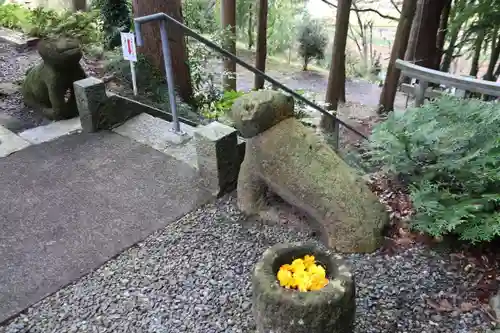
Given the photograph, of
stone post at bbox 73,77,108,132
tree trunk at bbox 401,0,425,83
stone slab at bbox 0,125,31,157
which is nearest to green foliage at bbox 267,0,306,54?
tree trunk at bbox 401,0,425,83

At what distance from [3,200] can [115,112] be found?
4.89 ft

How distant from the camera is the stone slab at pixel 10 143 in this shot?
4297 mm

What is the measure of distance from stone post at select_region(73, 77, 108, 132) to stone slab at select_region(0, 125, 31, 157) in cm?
62

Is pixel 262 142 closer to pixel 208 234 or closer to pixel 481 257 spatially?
pixel 208 234

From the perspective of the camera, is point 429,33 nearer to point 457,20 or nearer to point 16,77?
point 457,20

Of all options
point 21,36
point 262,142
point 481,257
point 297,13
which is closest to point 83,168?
point 262,142

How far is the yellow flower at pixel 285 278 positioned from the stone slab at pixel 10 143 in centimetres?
333

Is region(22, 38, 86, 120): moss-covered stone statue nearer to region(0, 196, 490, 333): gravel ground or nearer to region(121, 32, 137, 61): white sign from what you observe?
region(121, 32, 137, 61): white sign

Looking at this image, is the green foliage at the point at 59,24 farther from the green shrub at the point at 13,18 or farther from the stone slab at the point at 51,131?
the stone slab at the point at 51,131

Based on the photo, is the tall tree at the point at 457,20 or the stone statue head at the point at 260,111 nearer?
the stone statue head at the point at 260,111

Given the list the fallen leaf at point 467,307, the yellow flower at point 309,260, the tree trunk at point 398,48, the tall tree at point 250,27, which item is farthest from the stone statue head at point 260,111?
the tall tree at point 250,27

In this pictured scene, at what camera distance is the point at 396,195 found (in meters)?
3.35

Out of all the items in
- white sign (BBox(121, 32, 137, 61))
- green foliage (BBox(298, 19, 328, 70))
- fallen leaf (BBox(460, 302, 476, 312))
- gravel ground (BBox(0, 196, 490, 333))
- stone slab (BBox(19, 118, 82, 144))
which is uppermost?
white sign (BBox(121, 32, 137, 61))

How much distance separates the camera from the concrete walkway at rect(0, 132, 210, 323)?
287cm
